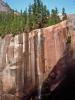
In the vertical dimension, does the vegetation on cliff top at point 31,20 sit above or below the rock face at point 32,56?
above

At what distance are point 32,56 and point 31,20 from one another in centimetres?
730

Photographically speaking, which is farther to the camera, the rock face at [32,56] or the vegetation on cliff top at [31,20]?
the vegetation on cliff top at [31,20]

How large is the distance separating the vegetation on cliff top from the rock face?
2.36 metres

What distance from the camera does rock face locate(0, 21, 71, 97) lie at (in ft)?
108

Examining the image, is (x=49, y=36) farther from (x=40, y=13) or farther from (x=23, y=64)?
(x=40, y=13)

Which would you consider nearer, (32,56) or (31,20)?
(32,56)

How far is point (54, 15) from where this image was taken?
38406 millimetres

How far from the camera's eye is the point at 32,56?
3481 cm

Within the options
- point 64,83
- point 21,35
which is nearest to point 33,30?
point 21,35

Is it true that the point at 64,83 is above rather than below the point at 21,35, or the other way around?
below

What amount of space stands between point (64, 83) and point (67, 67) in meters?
1.59

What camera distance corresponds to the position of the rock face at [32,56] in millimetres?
33031

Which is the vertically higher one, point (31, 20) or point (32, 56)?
point (31, 20)

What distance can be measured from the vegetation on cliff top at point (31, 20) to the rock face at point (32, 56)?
236 cm
